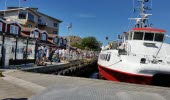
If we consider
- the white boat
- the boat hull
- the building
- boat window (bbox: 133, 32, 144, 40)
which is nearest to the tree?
the building

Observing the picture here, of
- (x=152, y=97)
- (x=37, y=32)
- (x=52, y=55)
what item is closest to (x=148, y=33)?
(x=52, y=55)

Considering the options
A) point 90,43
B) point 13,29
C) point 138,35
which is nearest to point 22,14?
point 13,29

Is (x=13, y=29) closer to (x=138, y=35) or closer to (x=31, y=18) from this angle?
(x=31, y=18)

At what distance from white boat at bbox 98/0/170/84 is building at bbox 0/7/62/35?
45.8 metres

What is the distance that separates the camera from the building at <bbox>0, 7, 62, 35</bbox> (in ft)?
246

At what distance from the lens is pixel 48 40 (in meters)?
72.6

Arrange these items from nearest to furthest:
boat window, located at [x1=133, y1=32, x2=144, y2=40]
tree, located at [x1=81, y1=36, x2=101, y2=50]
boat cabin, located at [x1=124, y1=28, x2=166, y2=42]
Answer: boat cabin, located at [x1=124, y1=28, x2=166, y2=42]
boat window, located at [x1=133, y1=32, x2=144, y2=40]
tree, located at [x1=81, y1=36, x2=101, y2=50]

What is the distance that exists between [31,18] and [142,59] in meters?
62.3

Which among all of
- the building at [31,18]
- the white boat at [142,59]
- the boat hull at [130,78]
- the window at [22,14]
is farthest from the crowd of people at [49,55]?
the window at [22,14]

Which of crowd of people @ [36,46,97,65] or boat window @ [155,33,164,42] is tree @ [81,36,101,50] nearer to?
crowd of people @ [36,46,97,65]

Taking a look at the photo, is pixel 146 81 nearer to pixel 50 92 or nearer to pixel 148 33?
pixel 148 33

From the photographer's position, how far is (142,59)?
1845cm

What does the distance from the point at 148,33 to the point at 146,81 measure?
5.31 meters

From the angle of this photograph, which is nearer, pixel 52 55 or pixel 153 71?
pixel 153 71
